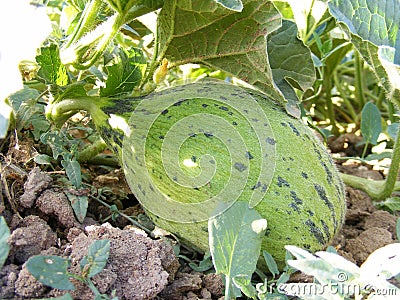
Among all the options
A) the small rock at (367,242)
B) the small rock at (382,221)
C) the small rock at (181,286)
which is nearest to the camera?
the small rock at (181,286)

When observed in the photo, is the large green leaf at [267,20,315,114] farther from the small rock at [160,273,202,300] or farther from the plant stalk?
the plant stalk

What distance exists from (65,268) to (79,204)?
1.22ft

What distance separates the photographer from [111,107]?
1519 millimetres

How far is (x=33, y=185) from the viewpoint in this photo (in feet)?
4.61

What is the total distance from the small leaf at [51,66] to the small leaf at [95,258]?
542 mm

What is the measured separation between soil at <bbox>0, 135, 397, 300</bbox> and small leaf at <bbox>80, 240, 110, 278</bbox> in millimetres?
46

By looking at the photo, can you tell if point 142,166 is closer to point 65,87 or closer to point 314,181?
point 65,87

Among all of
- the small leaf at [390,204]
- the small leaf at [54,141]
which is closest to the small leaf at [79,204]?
the small leaf at [54,141]

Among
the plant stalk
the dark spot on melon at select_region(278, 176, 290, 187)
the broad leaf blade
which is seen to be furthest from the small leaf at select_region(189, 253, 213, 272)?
the plant stalk

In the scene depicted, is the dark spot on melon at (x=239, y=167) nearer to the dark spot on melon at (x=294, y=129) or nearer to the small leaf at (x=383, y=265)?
the dark spot on melon at (x=294, y=129)

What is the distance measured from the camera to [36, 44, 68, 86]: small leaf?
141cm

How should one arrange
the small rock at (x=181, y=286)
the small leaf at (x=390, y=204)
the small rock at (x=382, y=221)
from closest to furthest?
1. the small rock at (x=181, y=286)
2. the small rock at (x=382, y=221)
3. the small leaf at (x=390, y=204)

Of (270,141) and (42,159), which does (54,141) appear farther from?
(270,141)

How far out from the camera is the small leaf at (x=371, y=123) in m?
2.10
